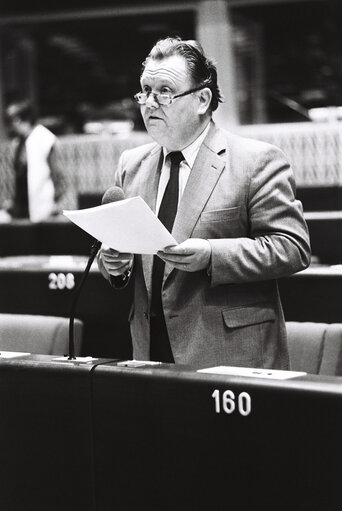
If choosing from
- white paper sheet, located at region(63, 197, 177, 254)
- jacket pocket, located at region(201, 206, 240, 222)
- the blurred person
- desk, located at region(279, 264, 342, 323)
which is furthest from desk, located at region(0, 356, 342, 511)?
the blurred person

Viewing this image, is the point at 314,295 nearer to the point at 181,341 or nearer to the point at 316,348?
the point at 316,348

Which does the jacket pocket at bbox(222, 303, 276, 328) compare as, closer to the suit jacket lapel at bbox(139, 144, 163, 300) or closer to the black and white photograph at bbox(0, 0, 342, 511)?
the black and white photograph at bbox(0, 0, 342, 511)

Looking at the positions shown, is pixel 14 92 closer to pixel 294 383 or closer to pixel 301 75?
pixel 301 75

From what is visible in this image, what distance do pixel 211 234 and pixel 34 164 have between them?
206 inches

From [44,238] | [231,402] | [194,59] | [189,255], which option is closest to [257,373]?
[231,402]

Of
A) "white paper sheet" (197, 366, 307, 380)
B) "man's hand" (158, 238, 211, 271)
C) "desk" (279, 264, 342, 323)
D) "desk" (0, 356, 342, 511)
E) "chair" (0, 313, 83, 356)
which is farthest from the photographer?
"desk" (279, 264, 342, 323)

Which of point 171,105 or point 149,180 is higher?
point 171,105

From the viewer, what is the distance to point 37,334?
109 inches

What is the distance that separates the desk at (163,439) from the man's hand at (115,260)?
34cm

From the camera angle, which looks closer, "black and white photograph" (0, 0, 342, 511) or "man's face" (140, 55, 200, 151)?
"black and white photograph" (0, 0, 342, 511)

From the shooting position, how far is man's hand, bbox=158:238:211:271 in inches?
82.0

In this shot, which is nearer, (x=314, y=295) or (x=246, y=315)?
(x=246, y=315)

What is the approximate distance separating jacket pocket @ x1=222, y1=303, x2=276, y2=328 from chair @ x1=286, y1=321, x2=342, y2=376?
0.32 metres

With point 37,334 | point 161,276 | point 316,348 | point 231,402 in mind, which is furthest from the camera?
point 37,334
